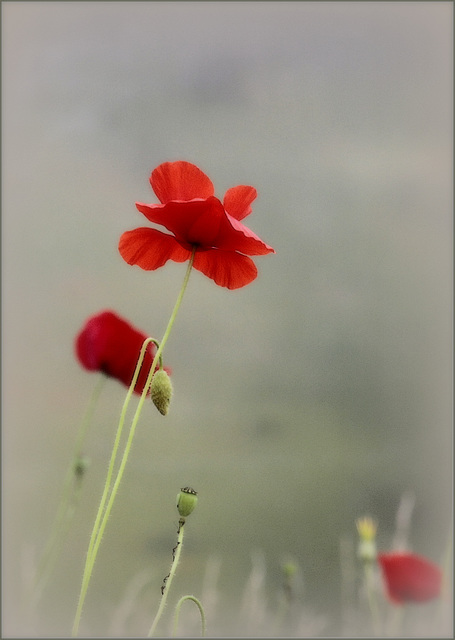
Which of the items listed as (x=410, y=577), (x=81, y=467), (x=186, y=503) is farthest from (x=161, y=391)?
(x=410, y=577)

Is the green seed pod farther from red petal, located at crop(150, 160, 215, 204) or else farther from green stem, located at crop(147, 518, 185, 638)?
red petal, located at crop(150, 160, 215, 204)

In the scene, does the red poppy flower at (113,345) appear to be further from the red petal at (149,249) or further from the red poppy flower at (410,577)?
the red poppy flower at (410,577)

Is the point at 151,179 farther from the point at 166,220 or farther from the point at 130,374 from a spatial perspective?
the point at 130,374

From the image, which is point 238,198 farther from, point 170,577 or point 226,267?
point 170,577

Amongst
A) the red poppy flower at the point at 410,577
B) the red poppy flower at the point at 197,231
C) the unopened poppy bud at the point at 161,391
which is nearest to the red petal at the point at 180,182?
the red poppy flower at the point at 197,231

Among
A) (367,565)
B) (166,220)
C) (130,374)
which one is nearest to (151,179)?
(166,220)

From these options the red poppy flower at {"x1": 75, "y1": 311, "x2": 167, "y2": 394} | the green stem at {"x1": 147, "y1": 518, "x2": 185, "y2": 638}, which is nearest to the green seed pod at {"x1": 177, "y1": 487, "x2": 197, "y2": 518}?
the green stem at {"x1": 147, "y1": 518, "x2": 185, "y2": 638}
